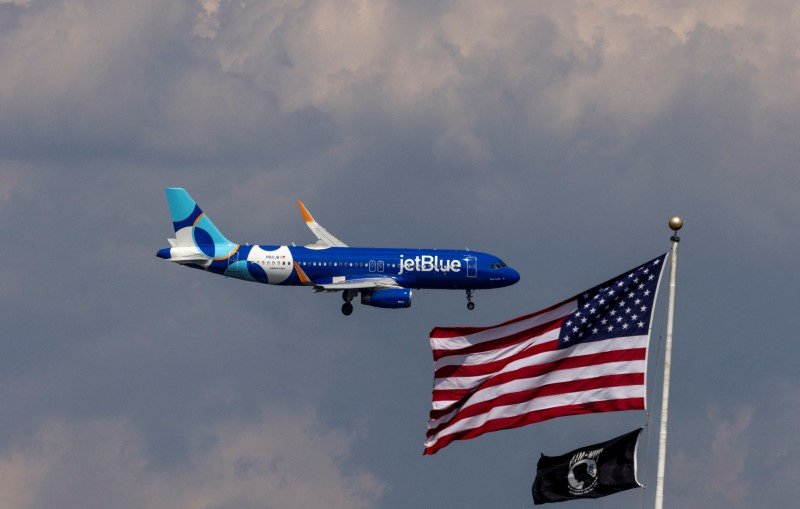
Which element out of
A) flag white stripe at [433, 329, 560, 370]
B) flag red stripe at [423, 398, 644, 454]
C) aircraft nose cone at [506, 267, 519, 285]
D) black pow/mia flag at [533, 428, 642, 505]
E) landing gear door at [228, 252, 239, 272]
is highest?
aircraft nose cone at [506, 267, 519, 285]

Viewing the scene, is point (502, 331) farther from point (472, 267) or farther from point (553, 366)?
point (472, 267)

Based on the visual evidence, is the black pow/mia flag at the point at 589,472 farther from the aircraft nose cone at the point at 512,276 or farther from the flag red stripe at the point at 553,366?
the aircraft nose cone at the point at 512,276

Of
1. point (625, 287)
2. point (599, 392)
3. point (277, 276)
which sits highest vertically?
point (277, 276)

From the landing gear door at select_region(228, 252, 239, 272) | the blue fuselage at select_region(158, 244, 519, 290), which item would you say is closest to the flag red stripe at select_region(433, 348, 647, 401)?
the blue fuselage at select_region(158, 244, 519, 290)

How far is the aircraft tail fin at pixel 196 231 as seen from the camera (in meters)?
129

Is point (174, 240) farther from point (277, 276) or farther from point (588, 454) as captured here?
point (588, 454)

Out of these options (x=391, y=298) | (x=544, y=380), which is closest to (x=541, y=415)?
(x=544, y=380)

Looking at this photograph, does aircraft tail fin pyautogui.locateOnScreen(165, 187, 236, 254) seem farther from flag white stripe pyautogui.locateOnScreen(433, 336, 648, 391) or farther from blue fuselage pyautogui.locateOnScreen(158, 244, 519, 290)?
flag white stripe pyautogui.locateOnScreen(433, 336, 648, 391)

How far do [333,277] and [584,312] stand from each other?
3259 inches

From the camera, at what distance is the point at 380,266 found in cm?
12700

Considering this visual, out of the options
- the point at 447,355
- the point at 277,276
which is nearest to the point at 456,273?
the point at 277,276

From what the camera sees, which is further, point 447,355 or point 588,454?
point 447,355

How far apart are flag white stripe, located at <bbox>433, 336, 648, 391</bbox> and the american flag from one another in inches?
1.1

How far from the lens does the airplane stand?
127m
